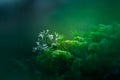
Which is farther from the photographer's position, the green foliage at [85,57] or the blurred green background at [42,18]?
the blurred green background at [42,18]

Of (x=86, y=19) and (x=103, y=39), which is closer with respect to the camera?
(x=103, y=39)

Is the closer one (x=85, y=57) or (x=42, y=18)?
(x=85, y=57)

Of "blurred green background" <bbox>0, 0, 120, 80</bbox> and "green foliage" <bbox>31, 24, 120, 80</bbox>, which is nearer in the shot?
"green foliage" <bbox>31, 24, 120, 80</bbox>

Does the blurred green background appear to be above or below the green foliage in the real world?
above

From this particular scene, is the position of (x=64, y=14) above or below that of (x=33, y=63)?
above

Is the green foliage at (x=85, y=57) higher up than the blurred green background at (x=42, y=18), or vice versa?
the blurred green background at (x=42, y=18)

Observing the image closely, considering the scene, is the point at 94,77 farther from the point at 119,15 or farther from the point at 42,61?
the point at 119,15

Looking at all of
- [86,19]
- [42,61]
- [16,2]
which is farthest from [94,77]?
[16,2]

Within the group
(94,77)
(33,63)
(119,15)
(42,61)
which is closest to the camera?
(94,77)
